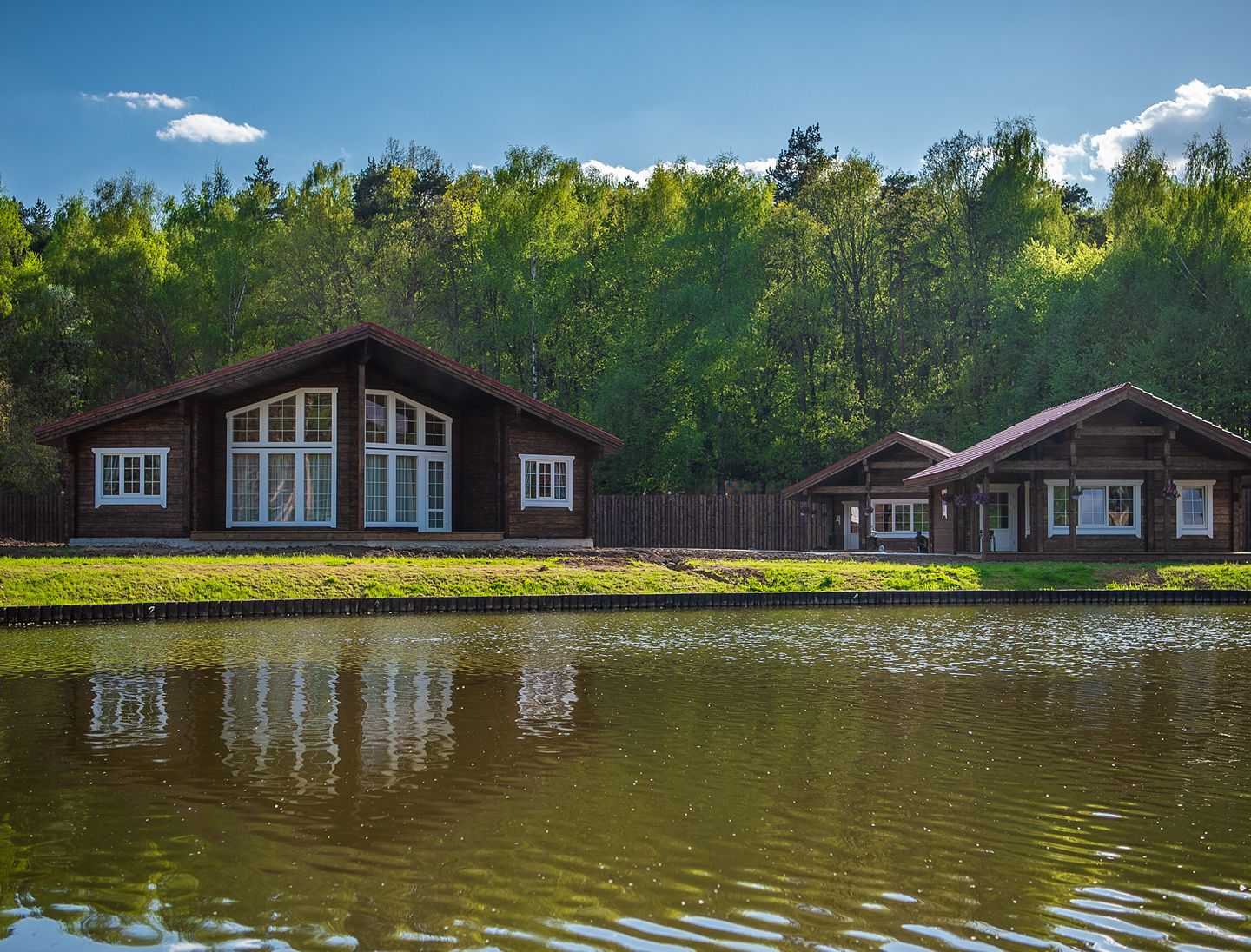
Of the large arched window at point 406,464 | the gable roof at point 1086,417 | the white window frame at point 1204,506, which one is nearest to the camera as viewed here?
the gable roof at point 1086,417

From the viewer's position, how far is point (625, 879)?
6.05 metres

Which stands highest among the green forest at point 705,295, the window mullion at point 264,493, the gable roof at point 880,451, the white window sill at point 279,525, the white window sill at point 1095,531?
the green forest at point 705,295

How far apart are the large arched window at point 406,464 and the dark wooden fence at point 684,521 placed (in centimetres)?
838

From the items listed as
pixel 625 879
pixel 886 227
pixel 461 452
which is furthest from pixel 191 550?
pixel 886 227

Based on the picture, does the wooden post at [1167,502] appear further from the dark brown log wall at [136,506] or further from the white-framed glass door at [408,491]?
the dark brown log wall at [136,506]

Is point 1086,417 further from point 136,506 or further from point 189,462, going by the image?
point 136,506

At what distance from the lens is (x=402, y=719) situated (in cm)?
1063

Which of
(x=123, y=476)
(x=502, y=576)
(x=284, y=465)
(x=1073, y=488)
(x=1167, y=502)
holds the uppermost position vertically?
(x=284, y=465)

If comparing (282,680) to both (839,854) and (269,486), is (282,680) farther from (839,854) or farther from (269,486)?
(269,486)

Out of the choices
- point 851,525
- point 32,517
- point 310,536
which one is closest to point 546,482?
point 310,536

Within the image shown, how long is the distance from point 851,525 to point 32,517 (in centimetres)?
2816

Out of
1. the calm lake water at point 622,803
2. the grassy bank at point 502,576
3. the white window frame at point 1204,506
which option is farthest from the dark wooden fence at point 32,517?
the white window frame at point 1204,506

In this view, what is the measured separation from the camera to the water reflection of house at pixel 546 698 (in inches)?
409

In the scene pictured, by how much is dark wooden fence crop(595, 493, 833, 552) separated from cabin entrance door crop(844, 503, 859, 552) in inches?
131
